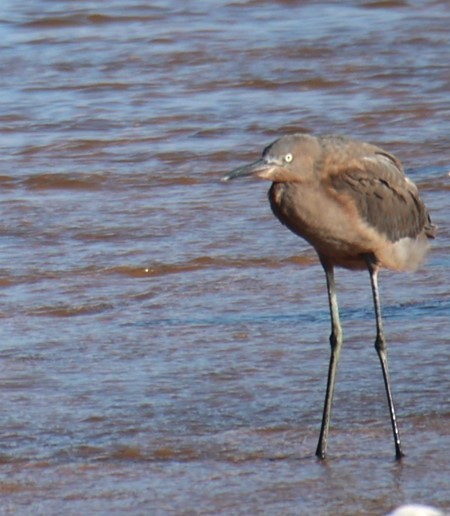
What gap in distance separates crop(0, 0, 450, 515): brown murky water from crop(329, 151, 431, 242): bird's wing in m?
0.70

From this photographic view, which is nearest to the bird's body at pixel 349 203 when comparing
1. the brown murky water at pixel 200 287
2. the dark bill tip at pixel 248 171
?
the dark bill tip at pixel 248 171

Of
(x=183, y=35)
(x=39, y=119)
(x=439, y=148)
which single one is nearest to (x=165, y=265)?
(x=439, y=148)

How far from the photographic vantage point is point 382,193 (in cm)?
546

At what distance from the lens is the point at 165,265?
8.12 metres

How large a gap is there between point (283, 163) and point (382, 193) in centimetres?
52

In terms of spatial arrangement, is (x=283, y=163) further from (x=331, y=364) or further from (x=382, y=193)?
(x=331, y=364)

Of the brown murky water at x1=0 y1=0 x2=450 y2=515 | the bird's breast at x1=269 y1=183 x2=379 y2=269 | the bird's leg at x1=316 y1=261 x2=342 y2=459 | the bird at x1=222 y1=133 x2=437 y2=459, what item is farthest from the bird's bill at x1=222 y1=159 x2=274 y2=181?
the brown murky water at x1=0 y1=0 x2=450 y2=515

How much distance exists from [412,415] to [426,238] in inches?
27.6

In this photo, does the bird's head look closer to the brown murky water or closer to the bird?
the bird

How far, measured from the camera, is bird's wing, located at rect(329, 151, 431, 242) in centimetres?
531

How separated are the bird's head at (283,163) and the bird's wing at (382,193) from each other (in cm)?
16

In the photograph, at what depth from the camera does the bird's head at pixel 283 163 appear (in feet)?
16.6

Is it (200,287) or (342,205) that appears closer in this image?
(342,205)

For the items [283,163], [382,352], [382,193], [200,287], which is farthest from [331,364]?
[200,287]
